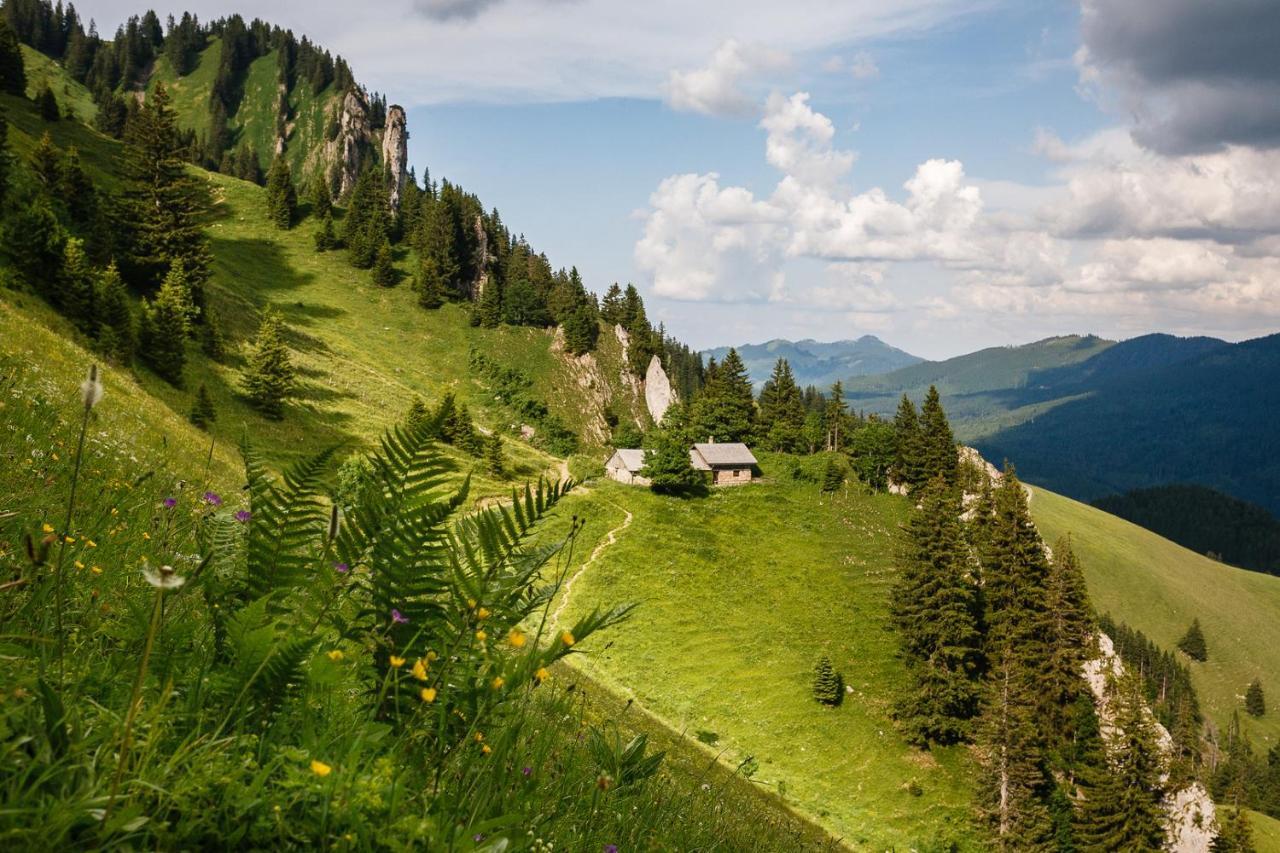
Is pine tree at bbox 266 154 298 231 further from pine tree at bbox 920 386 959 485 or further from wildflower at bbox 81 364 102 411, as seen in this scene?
wildflower at bbox 81 364 102 411

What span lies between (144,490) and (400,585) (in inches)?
196

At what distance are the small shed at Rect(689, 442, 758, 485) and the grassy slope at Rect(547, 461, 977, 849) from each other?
647cm

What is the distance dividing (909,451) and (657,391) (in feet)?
146

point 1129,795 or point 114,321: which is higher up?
point 114,321

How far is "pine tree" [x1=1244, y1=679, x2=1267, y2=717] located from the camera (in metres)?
174

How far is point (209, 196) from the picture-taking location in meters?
115

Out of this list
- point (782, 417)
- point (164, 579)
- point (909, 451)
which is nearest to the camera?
point (164, 579)

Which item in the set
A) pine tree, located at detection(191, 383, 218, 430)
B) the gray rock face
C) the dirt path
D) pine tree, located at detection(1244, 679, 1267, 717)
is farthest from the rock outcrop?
pine tree, located at detection(1244, 679, 1267, 717)

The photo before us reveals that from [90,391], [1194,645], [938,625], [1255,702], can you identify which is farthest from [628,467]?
[1194,645]

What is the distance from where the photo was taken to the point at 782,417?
97.4 m

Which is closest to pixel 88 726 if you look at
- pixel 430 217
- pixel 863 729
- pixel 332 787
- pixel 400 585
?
pixel 332 787

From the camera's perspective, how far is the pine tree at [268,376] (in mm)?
46625

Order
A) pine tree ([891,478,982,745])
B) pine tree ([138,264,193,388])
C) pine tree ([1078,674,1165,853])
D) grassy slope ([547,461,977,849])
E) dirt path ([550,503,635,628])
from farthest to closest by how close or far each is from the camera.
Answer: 1. dirt path ([550,503,635,628])
2. pine tree ([891,478,982,745])
3. grassy slope ([547,461,977,849])
4. pine tree ([1078,674,1165,853])
5. pine tree ([138,264,193,388])

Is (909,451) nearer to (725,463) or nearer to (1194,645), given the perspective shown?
(725,463)
